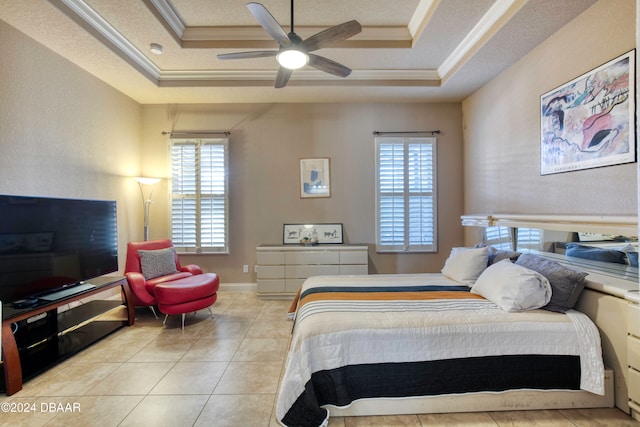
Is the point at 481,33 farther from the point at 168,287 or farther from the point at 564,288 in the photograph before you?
the point at 168,287

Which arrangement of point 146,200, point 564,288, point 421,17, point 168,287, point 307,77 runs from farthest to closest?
point 146,200
point 307,77
point 168,287
point 421,17
point 564,288

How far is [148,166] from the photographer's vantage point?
4660 mm

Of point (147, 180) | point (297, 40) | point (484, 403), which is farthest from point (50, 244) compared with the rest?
point (484, 403)

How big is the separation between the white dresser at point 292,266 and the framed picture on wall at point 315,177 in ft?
3.09

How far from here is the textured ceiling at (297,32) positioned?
8.77 ft

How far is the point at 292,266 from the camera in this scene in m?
4.26

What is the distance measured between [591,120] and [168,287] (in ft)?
13.8

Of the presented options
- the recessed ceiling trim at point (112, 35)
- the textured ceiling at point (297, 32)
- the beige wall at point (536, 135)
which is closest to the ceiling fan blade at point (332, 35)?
the textured ceiling at point (297, 32)

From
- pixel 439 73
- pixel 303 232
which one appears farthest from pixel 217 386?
pixel 439 73

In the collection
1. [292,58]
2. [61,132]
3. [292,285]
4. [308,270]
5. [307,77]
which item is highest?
[307,77]

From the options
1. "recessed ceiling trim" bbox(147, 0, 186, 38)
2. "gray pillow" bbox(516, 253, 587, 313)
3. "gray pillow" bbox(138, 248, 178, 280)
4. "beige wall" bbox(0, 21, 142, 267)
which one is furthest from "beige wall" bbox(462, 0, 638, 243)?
"beige wall" bbox(0, 21, 142, 267)

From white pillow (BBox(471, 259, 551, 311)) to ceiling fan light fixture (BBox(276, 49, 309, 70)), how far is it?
2.40 meters

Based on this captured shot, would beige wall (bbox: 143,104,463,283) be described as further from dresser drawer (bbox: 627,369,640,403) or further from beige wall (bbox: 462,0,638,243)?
dresser drawer (bbox: 627,369,640,403)

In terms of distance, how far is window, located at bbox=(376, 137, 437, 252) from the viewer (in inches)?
182
